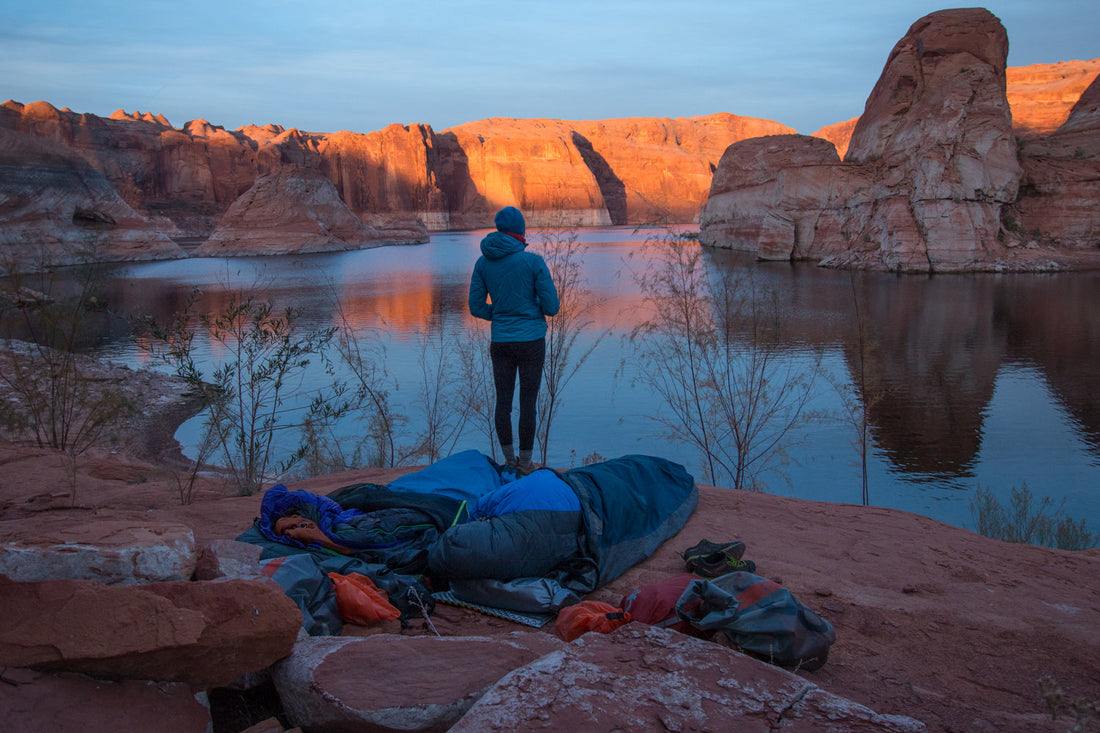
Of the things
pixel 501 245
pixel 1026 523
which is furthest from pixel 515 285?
pixel 1026 523

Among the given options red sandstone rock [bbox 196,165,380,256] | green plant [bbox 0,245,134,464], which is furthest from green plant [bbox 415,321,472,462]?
red sandstone rock [bbox 196,165,380,256]

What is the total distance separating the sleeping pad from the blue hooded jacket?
1.16 metres

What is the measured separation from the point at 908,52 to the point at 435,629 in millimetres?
30027

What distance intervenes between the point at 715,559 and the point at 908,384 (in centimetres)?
687

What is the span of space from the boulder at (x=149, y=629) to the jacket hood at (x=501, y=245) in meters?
2.88

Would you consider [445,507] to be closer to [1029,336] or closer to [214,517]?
[214,517]

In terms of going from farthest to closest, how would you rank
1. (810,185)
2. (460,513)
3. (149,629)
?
(810,185)
(460,513)
(149,629)

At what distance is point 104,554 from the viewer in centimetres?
219

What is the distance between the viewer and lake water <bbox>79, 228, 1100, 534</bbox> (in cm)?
608

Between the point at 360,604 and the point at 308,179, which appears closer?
the point at 360,604

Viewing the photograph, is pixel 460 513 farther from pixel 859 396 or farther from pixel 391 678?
pixel 859 396

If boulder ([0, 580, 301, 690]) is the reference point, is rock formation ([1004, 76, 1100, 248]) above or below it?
above

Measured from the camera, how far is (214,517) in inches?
157

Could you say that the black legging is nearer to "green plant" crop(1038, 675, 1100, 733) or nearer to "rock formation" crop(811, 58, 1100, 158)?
"green plant" crop(1038, 675, 1100, 733)
